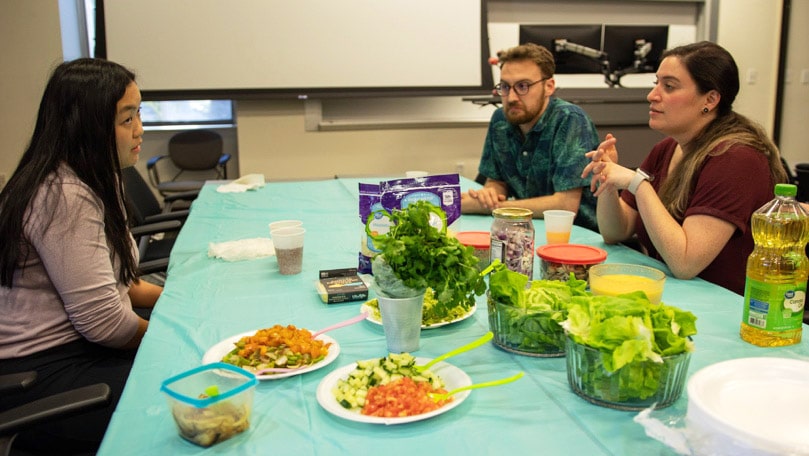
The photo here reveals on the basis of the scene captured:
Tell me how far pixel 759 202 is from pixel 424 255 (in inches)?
41.6

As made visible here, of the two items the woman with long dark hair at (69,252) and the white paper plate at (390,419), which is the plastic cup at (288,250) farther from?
the white paper plate at (390,419)

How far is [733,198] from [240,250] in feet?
4.47

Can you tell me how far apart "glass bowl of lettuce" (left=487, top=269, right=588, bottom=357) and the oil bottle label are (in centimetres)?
31

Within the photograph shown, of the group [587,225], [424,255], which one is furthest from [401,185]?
[587,225]

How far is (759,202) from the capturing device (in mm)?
1577

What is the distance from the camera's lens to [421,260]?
1.00 m

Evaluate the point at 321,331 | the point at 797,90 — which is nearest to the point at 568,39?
the point at 797,90

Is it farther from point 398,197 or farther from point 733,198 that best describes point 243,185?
point 733,198

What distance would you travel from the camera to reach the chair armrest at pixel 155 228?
270 cm

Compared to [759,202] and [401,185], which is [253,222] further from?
[759,202]

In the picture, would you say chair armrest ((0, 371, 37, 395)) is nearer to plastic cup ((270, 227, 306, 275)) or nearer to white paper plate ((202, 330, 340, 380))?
white paper plate ((202, 330, 340, 380))

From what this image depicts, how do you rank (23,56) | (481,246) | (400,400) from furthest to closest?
1. (23,56)
2. (481,246)
3. (400,400)

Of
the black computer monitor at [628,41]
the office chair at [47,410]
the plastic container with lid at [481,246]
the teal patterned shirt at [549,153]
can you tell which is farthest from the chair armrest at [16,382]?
the black computer monitor at [628,41]

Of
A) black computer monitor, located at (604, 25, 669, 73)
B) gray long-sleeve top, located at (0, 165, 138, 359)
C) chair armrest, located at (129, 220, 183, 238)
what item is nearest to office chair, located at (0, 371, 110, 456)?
gray long-sleeve top, located at (0, 165, 138, 359)
